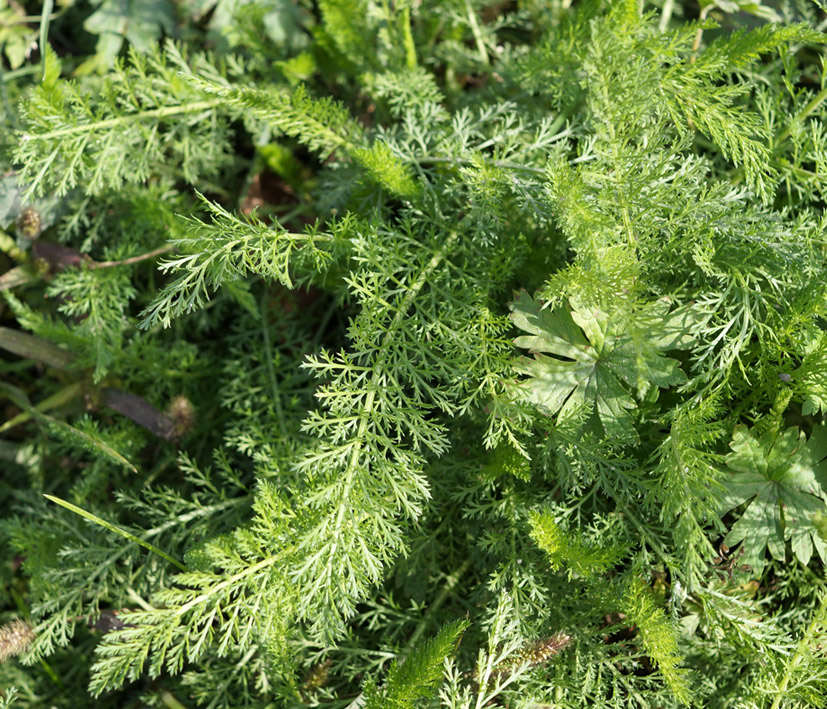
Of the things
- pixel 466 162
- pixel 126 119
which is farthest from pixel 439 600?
pixel 126 119

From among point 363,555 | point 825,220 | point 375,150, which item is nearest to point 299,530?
point 363,555

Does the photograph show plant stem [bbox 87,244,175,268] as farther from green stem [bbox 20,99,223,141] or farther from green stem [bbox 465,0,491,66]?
green stem [bbox 465,0,491,66]

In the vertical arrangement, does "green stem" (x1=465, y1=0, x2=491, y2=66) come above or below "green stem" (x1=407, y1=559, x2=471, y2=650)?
above

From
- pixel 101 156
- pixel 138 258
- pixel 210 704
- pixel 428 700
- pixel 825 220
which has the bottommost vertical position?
pixel 210 704

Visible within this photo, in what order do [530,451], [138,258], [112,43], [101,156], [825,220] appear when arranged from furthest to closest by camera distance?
[112,43] < [138,258] < [101,156] < [530,451] < [825,220]

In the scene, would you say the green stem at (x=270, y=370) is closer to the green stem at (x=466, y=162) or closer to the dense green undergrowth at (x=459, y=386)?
the dense green undergrowth at (x=459, y=386)

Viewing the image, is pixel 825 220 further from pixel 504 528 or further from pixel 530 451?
pixel 504 528

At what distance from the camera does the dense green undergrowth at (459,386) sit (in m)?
1.50

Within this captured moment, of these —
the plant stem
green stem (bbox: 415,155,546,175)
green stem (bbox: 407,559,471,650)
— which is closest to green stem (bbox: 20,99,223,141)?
the plant stem

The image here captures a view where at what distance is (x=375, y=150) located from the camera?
162cm

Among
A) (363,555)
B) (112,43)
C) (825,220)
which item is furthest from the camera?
(112,43)

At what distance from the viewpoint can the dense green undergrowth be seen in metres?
1.50

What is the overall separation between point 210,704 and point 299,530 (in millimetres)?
658

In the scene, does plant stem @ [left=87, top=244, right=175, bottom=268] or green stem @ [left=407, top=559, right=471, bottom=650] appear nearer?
green stem @ [left=407, top=559, right=471, bottom=650]
